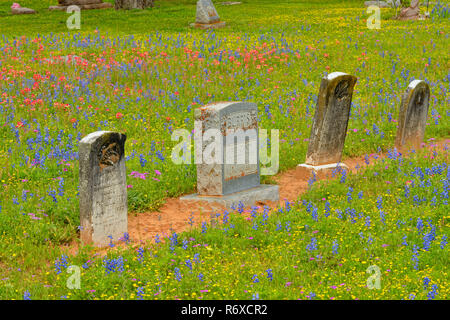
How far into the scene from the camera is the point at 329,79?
11.3 metres

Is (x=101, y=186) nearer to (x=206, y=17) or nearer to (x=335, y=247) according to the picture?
(x=335, y=247)

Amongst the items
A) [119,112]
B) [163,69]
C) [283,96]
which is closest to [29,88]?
[119,112]

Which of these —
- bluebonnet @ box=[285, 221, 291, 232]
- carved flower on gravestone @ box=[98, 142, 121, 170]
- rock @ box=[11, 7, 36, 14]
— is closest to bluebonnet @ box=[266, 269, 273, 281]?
bluebonnet @ box=[285, 221, 291, 232]

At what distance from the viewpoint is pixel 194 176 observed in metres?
10.7

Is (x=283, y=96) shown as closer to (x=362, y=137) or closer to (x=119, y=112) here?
(x=362, y=137)

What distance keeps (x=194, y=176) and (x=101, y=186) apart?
2762 mm

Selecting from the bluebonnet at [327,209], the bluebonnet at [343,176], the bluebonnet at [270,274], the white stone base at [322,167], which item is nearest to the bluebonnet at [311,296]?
the bluebonnet at [270,274]

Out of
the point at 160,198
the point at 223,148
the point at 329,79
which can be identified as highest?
the point at 329,79

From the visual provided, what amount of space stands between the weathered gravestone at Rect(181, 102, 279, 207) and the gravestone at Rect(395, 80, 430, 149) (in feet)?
11.3

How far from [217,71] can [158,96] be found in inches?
103

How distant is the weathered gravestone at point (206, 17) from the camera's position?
26420 millimetres

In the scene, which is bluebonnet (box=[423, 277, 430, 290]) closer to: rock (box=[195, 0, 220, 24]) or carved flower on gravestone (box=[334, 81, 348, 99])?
carved flower on gravestone (box=[334, 81, 348, 99])

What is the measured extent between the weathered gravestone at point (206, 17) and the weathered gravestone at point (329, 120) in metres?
15.4

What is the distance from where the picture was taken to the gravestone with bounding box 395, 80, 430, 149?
1236 cm
